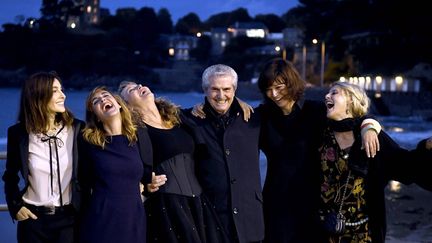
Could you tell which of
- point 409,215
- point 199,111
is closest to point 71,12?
point 409,215

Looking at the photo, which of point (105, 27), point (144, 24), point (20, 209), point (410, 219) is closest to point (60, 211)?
point (20, 209)

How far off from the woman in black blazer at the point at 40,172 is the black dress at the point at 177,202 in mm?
429

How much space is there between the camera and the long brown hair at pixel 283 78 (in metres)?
3.56

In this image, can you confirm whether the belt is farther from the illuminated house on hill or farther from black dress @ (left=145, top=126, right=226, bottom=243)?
the illuminated house on hill

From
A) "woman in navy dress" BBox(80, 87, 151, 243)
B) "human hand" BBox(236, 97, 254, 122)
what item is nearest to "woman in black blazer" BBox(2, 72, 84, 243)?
"woman in navy dress" BBox(80, 87, 151, 243)

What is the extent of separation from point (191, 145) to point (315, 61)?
200ft

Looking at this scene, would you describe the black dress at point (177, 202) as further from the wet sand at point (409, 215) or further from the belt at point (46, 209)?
the wet sand at point (409, 215)

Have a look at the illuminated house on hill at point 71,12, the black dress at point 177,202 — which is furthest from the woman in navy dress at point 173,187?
the illuminated house on hill at point 71,12

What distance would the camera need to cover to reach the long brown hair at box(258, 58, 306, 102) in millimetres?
3562

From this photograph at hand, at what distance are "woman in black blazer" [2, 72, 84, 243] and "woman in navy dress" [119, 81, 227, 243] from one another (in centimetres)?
43

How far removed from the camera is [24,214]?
3.11 metres

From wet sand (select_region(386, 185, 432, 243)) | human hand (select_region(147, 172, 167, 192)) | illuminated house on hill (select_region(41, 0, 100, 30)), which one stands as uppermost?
illuminated house on hill (select_region(41, 0, 100, 30))

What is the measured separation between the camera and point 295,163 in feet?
11.5

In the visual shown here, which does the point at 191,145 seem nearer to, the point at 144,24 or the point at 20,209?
the point at 20,209
